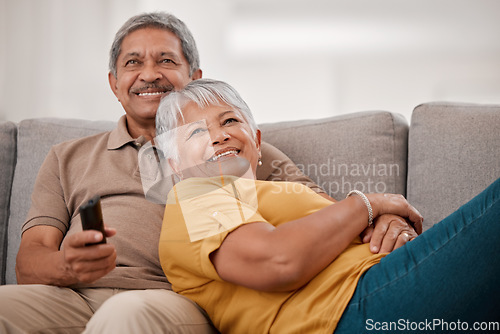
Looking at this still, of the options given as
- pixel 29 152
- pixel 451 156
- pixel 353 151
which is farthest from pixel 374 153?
pixel 29 152

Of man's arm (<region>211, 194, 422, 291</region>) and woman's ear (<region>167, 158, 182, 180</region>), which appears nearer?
man's arm (<region>211, 194, 422, 291</region>)

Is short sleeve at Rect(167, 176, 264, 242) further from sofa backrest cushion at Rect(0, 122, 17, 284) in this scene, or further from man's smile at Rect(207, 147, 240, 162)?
sofa backrest cushion at Rect(0, 122, 17, 284)

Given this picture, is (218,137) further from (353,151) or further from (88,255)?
(353,151)

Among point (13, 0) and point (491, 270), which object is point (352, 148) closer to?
point (491, 270)

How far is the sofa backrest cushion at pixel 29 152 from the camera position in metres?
1.75

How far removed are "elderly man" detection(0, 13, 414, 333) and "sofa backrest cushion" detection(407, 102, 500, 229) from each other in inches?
14.4

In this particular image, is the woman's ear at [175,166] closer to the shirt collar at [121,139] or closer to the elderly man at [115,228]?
the elderly man at [115,228]

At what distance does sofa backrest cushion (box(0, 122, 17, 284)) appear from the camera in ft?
5.77

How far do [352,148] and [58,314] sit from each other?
1011mm

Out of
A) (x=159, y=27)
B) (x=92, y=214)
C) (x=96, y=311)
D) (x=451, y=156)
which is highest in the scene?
(x=159, y=27)

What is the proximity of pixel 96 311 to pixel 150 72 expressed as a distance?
85cm

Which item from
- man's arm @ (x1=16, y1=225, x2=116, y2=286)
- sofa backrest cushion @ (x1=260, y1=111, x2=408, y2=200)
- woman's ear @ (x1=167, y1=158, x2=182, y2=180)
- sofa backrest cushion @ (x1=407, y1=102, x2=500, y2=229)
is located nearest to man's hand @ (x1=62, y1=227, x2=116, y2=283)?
man's arm @ (x1=16, y1=225, x2=116, y2=286)

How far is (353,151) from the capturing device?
5.53 feet

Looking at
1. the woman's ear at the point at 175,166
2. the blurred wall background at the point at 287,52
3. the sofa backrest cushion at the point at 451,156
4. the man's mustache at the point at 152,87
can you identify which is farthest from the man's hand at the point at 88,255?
the blurred wall background at the point at 287,52
